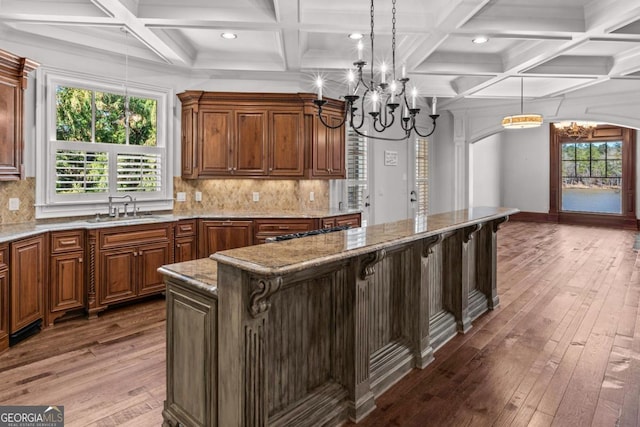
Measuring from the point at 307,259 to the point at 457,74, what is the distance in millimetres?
4790

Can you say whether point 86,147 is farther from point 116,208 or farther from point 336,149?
point 336,149

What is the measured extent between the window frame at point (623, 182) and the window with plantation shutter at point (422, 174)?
5732 mm

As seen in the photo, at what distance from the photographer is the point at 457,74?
18.1ft

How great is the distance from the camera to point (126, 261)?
13.9 ft

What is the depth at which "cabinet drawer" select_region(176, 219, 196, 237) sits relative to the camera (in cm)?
471

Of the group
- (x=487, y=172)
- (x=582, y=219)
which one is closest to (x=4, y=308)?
(x=487, y=172)

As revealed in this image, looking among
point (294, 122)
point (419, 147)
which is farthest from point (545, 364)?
point (419, 147)

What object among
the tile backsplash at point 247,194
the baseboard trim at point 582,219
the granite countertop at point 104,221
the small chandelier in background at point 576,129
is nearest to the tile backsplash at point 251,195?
the tile backsplash at point 247,194

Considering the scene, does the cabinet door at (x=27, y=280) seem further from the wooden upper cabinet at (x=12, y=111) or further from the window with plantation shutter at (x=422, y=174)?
the window with plantation shutter at (x=422, y=174)

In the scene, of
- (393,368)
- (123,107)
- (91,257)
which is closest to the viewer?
(393,368)

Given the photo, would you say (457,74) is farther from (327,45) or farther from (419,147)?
(419,147)

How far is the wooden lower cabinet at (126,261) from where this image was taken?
401 centimetres

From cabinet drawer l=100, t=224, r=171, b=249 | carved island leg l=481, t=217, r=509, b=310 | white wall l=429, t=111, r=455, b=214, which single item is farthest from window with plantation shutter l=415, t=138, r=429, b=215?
cabinet drawer l=100, t=224, r=171, b=249

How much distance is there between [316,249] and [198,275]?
1.98 feet
